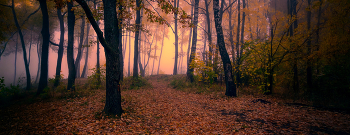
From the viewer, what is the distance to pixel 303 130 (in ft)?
13.2

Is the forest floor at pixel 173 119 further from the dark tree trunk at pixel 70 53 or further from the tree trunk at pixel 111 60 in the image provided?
the dark tree trunk at pixel 70 53

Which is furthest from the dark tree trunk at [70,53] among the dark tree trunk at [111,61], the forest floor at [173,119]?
the dark tree trunk at [111,61]

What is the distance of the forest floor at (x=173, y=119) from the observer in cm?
426

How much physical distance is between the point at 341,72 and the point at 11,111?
→ 14991mm

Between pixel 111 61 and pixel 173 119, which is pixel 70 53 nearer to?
pixel 111 61

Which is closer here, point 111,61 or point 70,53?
point 111,61

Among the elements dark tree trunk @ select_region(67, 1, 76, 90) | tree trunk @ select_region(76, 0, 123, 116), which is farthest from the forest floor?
dark tree trunk @ select_region(67, 1, 76, 90)

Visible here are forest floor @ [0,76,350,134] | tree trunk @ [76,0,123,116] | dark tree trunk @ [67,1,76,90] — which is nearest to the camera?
forest floor @ [0,76,350,134]

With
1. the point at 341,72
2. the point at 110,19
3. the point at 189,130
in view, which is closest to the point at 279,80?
the point at 341,72

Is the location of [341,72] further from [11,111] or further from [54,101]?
[11,111]

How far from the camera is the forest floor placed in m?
4.26

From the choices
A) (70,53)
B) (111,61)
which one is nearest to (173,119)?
(111,61)

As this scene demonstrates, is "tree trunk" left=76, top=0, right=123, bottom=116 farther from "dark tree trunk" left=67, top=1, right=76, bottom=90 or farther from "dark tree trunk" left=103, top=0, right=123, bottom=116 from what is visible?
"dark tree trunk" left=67, top=1, right=76, bottom=90

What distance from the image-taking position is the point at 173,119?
5480mm
